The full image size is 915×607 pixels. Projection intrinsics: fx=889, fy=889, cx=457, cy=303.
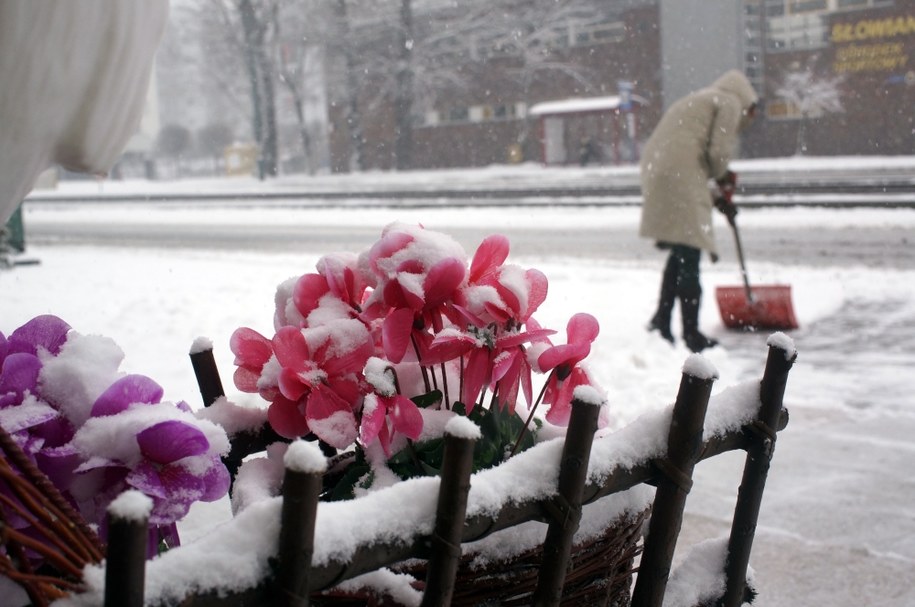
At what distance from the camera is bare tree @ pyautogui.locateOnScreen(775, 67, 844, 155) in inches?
1156

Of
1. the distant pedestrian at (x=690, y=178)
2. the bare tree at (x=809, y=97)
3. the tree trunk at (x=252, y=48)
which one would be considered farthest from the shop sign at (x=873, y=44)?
the distant pedestrian at (x=690, y=178)

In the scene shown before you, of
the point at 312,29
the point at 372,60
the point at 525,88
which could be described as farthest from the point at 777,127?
the point at 312,29

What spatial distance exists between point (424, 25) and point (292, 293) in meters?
32.5

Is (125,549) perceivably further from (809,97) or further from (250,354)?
(809,97)

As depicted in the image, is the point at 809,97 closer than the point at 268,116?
Yes

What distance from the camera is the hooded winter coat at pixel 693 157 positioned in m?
5.72

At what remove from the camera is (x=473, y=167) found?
35156 millimetres

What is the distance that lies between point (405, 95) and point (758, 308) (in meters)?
28.1

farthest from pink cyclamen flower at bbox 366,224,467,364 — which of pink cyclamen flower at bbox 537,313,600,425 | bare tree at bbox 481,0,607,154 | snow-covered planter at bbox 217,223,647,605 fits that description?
bare tree at bbox 481,0,607,154

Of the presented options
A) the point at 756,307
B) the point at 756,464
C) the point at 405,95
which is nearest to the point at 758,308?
the point at 756,307

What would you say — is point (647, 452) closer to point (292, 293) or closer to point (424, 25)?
point (292, 293)

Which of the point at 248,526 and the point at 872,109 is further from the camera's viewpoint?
the point at 872,109

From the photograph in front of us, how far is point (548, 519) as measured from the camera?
3.15ft

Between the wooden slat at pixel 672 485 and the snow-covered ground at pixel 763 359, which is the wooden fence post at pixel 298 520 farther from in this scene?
the wooden slat at pixel 672 485
